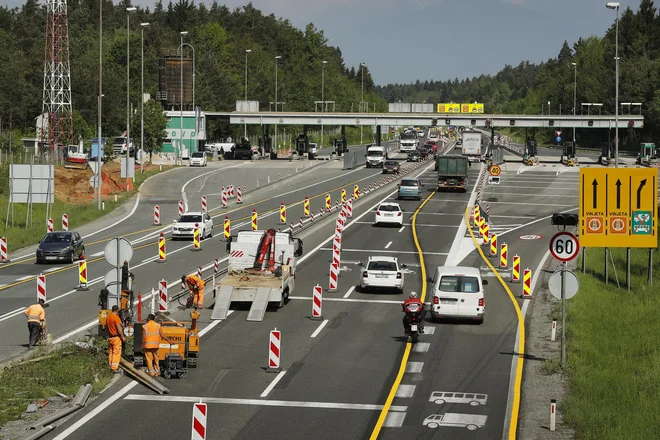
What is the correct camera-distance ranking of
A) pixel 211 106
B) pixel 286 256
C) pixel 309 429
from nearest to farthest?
pixel 309 429
pixel 286 256
pixel 211 106

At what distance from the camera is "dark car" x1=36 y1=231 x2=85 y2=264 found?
44438 mm

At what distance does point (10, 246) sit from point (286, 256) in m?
21.3

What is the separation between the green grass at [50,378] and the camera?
20920mm

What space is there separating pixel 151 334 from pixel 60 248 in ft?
75.2

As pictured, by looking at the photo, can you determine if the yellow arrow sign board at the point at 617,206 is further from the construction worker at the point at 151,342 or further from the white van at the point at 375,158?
the white van at the point at 375,158

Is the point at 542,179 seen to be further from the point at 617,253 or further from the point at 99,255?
the point at 99,255

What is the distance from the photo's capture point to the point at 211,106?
15075cm

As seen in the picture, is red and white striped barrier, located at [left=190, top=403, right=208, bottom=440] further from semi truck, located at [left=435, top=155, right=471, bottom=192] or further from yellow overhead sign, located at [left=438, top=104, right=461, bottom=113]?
yellow overhead sign, located at [left=438, top=104, right=461, bottom=113]

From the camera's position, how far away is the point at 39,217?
2448 inches

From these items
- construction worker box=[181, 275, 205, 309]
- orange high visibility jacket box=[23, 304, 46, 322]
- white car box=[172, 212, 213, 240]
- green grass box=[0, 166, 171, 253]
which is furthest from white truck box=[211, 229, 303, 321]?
green grass box=[0, 166, 171, 253]

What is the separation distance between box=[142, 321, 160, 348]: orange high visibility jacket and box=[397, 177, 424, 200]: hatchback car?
50040mm

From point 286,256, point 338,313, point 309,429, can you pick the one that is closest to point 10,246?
point 286,256

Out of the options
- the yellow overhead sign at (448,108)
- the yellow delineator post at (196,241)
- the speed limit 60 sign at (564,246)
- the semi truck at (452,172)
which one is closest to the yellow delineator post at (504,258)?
the yellow delineator post at (196,241)

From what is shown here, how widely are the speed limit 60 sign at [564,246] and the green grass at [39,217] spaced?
33513mm
